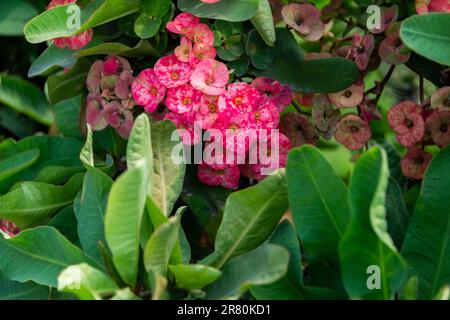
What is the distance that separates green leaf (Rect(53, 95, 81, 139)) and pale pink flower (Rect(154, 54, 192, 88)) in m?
0.47

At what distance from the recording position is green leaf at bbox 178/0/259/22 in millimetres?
1119

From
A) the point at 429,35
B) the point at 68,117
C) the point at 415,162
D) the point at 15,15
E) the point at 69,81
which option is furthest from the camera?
the point at 15,15

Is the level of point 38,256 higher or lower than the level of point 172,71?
lower

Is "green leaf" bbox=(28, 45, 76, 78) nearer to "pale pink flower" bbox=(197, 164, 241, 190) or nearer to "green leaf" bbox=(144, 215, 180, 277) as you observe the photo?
"pale pink flower" bbox=(197, 164, 241, 190)

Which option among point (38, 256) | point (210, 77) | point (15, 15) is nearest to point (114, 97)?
point (210, 77)

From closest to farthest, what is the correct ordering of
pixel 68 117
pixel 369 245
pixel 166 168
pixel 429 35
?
1. pixel 369 245
2. pixel 429 35
3. pixel 166 168
4. pixel 68 117

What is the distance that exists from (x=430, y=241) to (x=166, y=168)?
15.0 inches

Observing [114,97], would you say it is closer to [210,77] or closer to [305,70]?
[210,77]

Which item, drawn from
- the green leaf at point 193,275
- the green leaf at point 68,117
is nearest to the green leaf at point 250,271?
the green leaf at point 193,275

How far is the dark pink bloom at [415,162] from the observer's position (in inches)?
47.6

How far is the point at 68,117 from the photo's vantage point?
5.28 ft

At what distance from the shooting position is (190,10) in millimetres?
1162

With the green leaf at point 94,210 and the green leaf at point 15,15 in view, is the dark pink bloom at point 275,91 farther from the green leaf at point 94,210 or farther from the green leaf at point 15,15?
the green leaf at point 15,15
